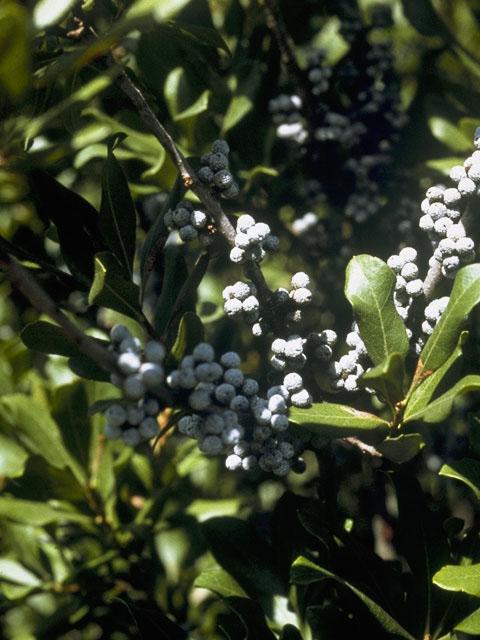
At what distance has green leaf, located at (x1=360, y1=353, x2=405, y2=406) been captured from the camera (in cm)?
104

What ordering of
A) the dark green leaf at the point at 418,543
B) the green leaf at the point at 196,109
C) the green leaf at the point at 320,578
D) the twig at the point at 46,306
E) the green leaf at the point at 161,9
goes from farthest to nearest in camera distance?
1. the green leaf at the point at 196,109
2. the dark green leaf at the point at 418,543
3. the green leaf at the point at 320,578
4. the twig at the point at 46,306
5. the green leaf at the point at 161,9

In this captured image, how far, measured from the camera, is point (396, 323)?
119 centimetres

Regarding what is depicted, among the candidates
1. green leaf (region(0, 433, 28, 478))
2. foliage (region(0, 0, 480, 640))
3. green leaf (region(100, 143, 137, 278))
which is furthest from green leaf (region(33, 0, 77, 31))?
green leaf (region(0, 433, 28, 478))

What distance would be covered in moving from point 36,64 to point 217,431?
651 mm

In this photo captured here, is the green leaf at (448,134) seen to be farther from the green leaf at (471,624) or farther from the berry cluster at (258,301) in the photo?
the green leaf at (471,624)

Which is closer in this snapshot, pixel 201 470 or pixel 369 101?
pixel 369 101

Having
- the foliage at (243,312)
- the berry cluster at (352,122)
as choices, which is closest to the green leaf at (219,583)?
the foliage at (243,312)

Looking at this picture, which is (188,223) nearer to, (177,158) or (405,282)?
(177,158)

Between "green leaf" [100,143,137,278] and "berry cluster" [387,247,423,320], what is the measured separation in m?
0.46

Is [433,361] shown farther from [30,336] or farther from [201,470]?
[201,470]

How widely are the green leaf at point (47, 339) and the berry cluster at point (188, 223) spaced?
267 millimetres

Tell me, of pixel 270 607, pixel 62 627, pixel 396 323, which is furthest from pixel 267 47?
pixel 62 627

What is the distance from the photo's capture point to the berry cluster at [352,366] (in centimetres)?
129

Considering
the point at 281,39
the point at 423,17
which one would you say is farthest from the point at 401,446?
the point at 423,17
